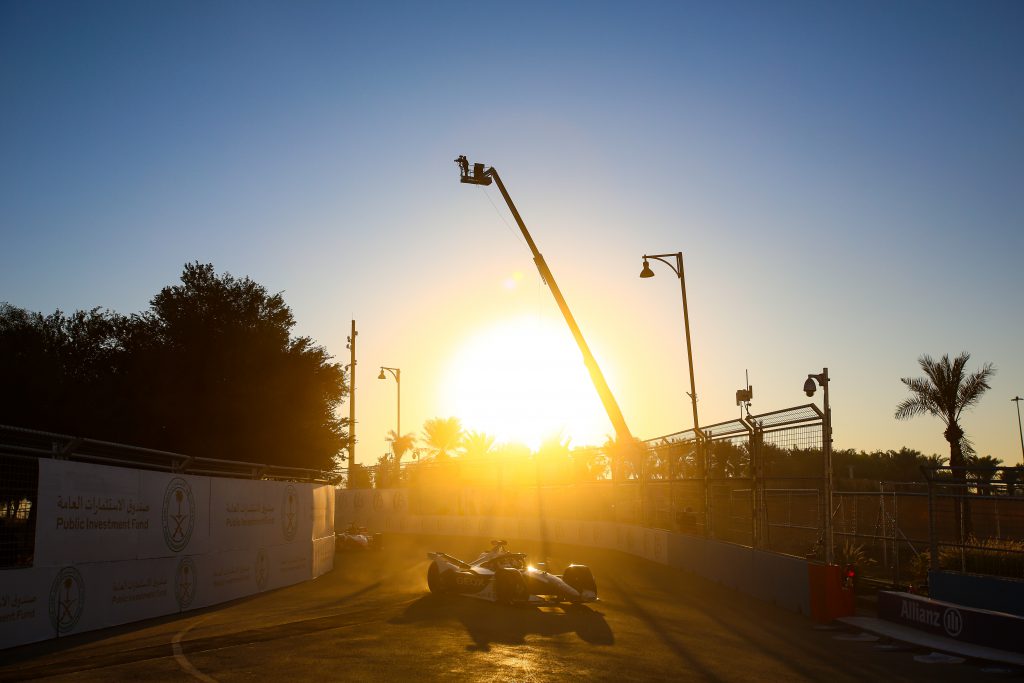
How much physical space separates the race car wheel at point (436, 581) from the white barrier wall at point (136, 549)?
4213 mm

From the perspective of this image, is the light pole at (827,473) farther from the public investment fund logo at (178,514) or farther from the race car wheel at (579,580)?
the public investment fund logo at (178,514)

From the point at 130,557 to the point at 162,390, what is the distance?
20.8 metres

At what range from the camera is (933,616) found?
1282cm

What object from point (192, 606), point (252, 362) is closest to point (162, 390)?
point (252, 362)

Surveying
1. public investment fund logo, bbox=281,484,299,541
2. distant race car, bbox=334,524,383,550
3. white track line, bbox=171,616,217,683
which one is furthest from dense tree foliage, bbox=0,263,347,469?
white track line, bbox=171,616,217,683

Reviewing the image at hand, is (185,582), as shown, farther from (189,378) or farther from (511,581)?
(189,378)

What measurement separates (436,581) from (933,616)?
30.3ft

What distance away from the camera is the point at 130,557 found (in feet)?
47.0

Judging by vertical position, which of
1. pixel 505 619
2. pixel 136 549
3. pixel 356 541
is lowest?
pixel 356 541

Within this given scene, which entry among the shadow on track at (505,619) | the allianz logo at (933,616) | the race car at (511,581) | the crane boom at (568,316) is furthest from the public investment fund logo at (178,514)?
the crane boom at (568,316)

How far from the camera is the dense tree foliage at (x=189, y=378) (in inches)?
1252

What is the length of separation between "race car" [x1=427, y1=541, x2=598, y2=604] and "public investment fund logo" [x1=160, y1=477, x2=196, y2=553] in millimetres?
4927

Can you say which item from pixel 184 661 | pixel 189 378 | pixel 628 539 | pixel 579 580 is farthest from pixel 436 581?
pixel 189 378

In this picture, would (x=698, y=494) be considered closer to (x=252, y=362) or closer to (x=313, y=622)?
(x=313, y=622)
